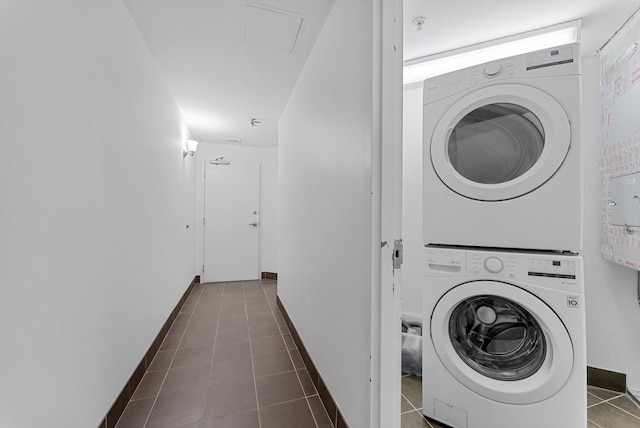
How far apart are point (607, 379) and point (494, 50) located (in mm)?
2174

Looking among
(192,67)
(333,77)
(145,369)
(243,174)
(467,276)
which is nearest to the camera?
(467,276)

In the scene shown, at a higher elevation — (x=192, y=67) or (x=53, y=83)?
(x=192, y=67)

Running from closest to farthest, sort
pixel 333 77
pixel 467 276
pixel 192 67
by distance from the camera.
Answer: pixel 467 276 → pixel 333 77 → pixel 192 67

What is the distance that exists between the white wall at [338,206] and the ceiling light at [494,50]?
2.75ft

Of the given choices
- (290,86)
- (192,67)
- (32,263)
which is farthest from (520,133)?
(192,67)

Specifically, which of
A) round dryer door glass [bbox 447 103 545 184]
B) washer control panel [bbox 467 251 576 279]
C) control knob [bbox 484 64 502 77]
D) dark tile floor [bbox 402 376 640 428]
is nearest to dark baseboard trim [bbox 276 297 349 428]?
dark tile floor [bbox 402 376 640 428]

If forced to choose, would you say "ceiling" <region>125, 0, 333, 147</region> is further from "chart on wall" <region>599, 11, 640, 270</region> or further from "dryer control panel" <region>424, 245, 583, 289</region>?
"chart on wall" <region>599, 11, 640, 270</region>

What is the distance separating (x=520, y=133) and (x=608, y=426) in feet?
5.05

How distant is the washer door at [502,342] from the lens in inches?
44.8

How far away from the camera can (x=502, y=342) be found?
1.32 meters

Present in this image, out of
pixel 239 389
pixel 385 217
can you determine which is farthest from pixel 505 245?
pixel 239 389

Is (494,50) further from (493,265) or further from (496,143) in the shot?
(493,265)

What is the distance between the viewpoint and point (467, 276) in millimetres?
1309

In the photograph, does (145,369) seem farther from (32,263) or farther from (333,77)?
(333,77)
